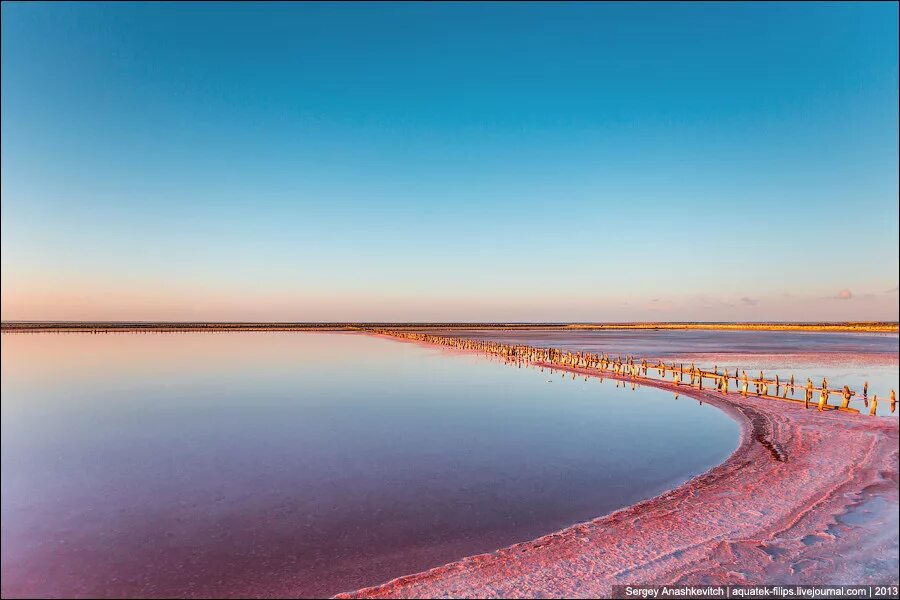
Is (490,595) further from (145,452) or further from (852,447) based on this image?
(852,447)

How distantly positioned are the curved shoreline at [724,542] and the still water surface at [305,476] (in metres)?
0.65

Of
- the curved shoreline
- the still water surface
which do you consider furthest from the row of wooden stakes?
the curved shoreline

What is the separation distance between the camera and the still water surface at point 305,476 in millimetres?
8469

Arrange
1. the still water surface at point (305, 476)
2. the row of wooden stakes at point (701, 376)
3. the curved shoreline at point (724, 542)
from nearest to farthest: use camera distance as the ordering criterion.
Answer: the curved shoreline at point (724, 542) < the still water surface at point (305, 476) < the row of wooden stakes at point (701, 376)

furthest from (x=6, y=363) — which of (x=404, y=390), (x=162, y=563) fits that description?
(x=162, y=563)

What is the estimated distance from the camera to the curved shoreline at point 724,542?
7758 mm

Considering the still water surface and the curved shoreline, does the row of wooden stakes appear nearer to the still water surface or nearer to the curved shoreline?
the still water surface

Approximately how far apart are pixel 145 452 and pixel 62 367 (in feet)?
97.8

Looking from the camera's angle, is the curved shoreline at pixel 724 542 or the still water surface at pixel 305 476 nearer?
the curved shoreline at pixel 724 542

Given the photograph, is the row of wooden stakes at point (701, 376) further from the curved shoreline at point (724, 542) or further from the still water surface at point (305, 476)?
the curved shoreline at point (724, 542)

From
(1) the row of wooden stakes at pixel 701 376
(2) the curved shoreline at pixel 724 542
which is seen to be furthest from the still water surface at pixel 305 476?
(1) the row of wooden stakes at pixel 701 376

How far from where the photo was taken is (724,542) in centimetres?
895

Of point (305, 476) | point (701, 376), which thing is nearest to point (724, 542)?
point (305, 476)

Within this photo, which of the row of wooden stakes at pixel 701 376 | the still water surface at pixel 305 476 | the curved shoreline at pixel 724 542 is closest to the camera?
the curved shoreline at pixel 724 542
